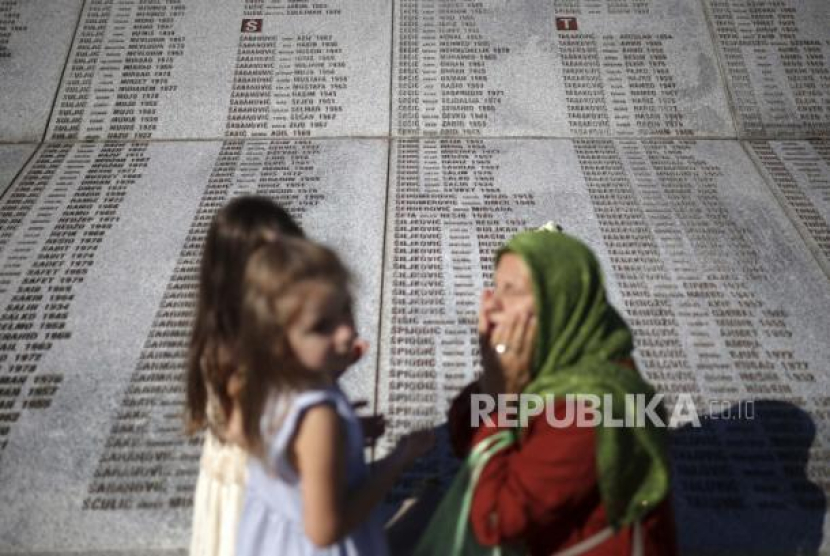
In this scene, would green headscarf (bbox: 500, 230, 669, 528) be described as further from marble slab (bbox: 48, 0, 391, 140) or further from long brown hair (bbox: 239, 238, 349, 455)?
marble slab (bbox: 48, 0, 391, 140)

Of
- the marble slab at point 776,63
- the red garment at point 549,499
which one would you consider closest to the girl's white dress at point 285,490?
the red garment at point 549,499

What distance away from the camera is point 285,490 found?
1359 mm

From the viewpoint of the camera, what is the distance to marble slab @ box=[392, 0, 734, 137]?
4.39m

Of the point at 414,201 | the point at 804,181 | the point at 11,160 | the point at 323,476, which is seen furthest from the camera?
the point at 11,160

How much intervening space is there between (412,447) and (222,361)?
0.61m

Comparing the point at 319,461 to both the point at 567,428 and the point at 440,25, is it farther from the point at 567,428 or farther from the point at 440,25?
the point at 440,25

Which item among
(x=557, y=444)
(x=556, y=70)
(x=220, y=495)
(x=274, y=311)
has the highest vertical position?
(x=274, y=311)

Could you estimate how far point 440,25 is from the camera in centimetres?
487

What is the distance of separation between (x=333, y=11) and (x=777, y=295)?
4384 millimetres

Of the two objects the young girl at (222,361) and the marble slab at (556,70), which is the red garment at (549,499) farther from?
the marble slab at (556,70)

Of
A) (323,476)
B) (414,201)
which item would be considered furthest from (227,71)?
(323,476)

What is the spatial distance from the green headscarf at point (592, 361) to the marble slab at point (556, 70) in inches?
123

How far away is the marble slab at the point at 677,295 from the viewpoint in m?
2.33

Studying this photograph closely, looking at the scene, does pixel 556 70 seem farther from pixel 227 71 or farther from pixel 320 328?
pixel 320 328
